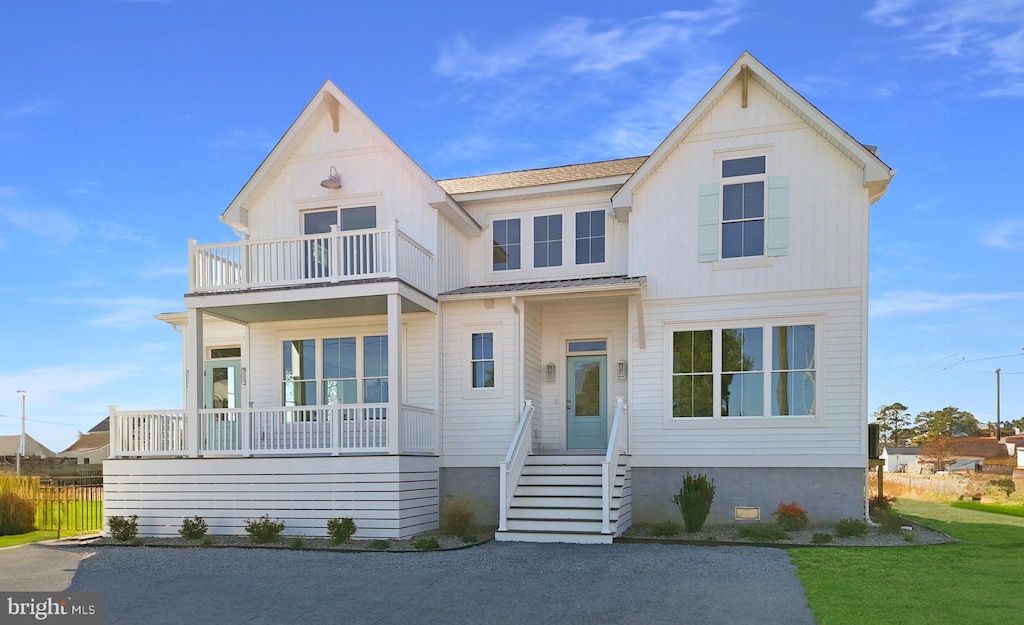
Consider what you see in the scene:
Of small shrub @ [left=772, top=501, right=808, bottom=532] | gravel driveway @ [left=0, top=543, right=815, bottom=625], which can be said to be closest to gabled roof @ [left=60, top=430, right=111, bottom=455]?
gravel driveway @ [left=0, top=543, right=815, bottom=625]

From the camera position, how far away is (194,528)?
1470 centimetres

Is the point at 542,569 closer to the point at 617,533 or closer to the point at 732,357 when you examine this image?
the point at 617,533

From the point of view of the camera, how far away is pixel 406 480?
47.4 feet

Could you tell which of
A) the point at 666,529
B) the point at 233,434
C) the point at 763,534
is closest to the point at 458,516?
the point at 666,529

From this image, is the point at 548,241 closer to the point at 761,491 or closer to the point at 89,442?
the point at 761,491

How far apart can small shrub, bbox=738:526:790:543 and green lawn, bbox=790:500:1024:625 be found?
1.18m

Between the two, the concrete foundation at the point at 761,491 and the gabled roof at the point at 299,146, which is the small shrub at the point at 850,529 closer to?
the concrete foundation at the point at 761,491

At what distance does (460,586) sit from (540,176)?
10.9 meters

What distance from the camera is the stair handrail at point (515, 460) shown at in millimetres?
13867

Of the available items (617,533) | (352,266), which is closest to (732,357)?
(617,533)

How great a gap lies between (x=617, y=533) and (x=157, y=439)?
29.4 ft

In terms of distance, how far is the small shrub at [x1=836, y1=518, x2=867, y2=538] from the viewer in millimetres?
13531

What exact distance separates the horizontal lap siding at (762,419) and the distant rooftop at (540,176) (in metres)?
3.60

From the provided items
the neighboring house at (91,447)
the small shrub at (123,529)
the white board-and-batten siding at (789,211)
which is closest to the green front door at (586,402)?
the white board-and-batten siding at (789,211)
